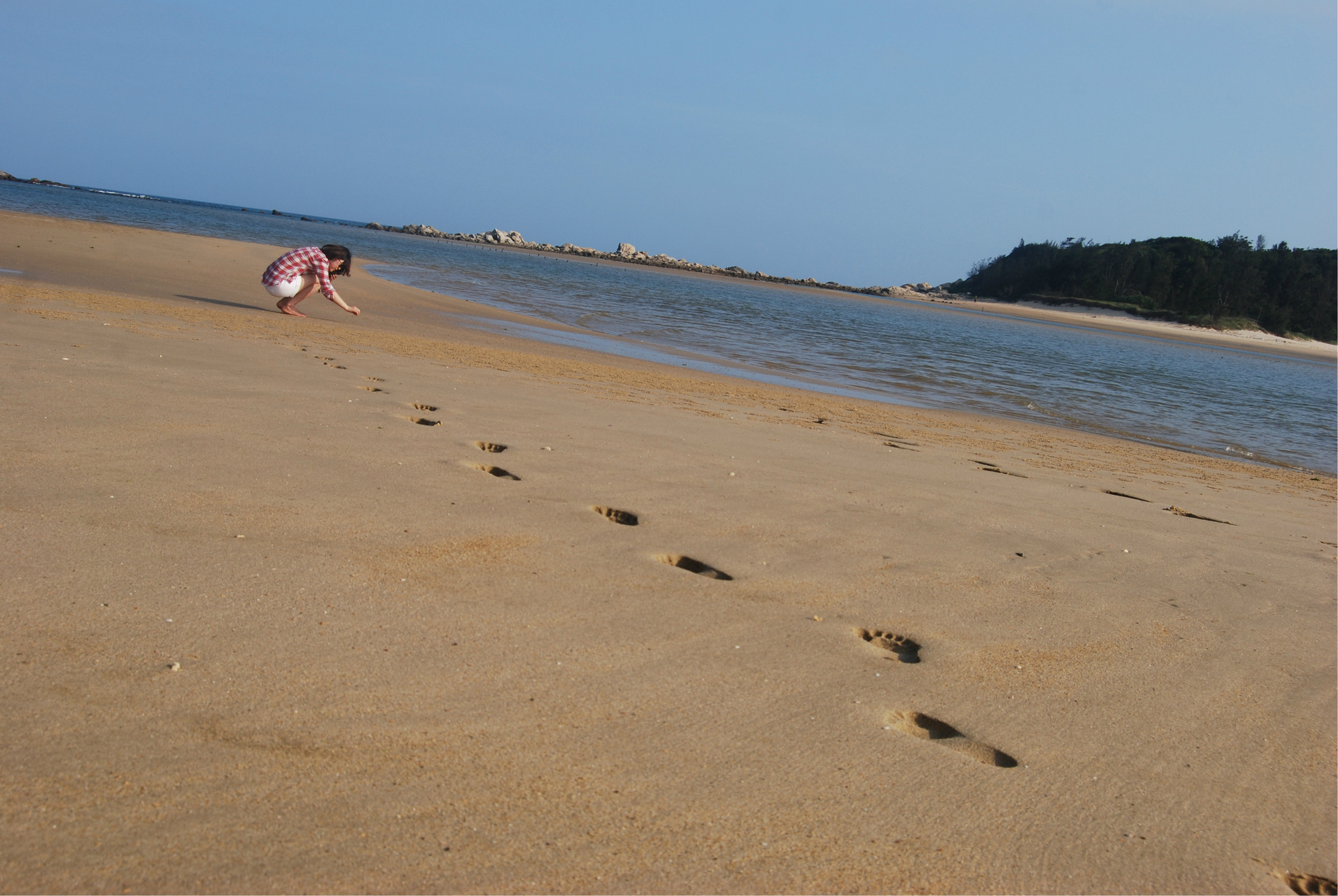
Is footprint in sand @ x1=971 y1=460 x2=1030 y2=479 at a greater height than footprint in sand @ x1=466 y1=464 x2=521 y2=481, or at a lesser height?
lesser

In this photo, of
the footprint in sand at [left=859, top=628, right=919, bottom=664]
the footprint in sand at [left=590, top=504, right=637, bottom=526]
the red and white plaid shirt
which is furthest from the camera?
the red and white plaid shirt

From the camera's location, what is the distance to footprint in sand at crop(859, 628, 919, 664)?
109 inches

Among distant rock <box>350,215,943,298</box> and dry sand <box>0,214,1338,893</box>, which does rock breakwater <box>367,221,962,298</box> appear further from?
dry sand <box>0,214,1338,893</box>

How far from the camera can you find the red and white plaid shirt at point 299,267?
9617 millimetres

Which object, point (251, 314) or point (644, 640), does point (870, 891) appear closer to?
point (644, 640)

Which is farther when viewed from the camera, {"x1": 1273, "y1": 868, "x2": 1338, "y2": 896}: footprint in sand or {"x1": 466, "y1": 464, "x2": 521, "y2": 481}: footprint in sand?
{"x1": 466, "y1": 464, "x2": 521, "y2": 481}: footprint in sand

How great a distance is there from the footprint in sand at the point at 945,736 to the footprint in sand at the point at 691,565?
37.5 inches

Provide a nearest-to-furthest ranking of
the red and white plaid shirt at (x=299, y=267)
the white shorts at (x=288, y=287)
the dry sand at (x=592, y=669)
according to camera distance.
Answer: the dry sand at (x=592, y=669) < the red and white plaid shirt at (x=299, y=267) < the white shorts at (x=288, y=287)

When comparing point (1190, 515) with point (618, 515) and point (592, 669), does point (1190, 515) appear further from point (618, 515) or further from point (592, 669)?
point (592, 669)

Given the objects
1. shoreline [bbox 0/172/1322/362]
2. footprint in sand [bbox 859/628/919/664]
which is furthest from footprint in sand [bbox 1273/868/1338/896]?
shoreline [bbox 0/172/1322/362]

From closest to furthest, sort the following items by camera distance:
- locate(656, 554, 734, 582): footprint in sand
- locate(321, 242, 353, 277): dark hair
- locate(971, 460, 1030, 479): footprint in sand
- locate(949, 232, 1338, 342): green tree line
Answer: locate(656, 554, 734, 582): footprint in sand < locate(971, 460, 1030, 479): footprint in sand < locate(321, 242, 353, 277): dark hair < locate(949, 232, 1338, 342): green tree line

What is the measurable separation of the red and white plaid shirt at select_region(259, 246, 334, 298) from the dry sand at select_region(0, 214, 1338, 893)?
4.63 m

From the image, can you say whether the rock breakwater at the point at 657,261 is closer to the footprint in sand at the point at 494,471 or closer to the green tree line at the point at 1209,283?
the green tree line at the point at 1209,283

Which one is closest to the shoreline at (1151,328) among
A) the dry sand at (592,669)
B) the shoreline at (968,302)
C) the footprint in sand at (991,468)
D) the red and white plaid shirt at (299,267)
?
the shoreline at (968,302)
